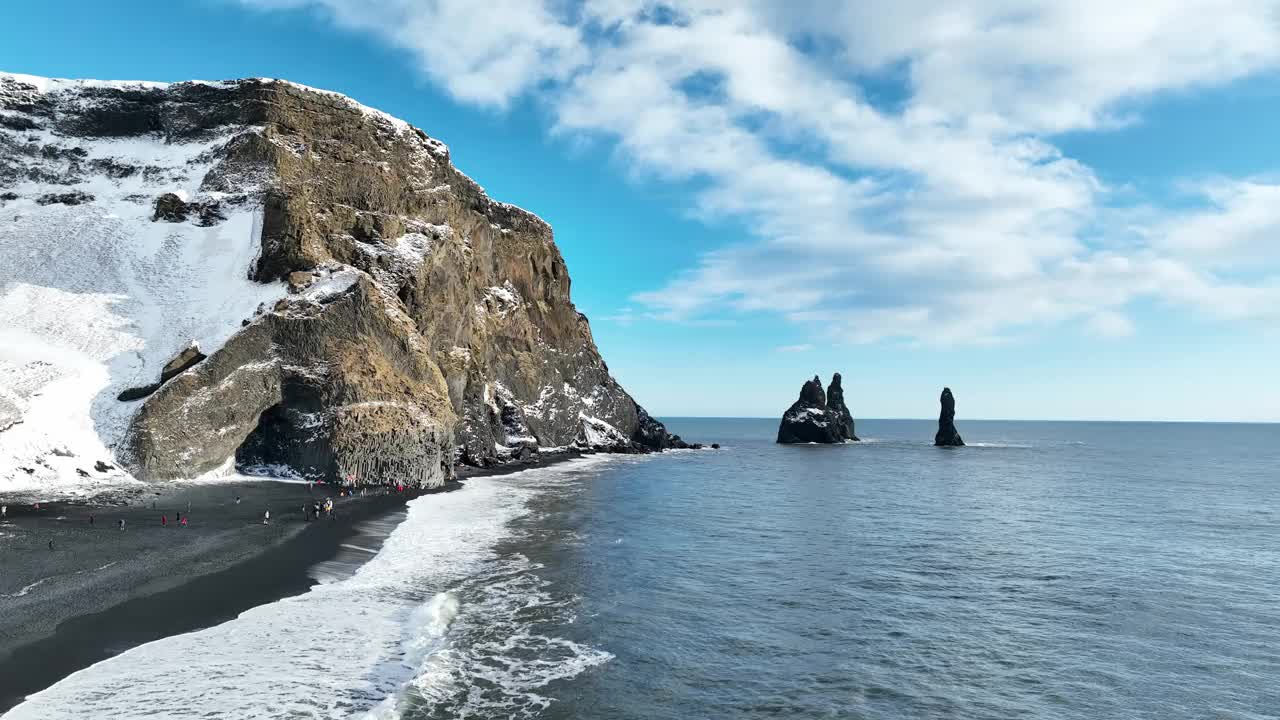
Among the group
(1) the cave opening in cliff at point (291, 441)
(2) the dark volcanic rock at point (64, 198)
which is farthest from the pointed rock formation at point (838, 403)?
(2) the dark volcanic rock at point (64, 198)

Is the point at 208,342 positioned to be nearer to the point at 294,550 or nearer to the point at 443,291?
the point at 443,291

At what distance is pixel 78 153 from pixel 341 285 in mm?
49812

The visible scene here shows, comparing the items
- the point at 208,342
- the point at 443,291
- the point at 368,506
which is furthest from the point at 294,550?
the point at 443,291

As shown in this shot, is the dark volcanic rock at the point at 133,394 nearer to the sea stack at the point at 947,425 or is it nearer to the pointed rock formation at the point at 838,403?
the pointed rock formation at the point at 838,403

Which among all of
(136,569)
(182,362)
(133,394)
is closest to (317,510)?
(136,569)

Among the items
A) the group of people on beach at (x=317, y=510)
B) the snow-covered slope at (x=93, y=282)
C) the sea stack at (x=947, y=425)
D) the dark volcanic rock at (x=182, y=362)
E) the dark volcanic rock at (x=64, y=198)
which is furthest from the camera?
the sea stack at (x=947, y=425)

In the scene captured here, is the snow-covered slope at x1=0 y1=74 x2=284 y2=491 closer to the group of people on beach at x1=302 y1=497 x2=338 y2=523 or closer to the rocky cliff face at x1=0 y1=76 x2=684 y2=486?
the rocky cliff face at x1=0 y1=76 x2=684 y2=486

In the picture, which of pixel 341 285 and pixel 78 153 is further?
pixel 78 153

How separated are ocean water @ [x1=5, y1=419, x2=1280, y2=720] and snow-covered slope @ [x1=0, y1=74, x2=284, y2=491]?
90.3ft

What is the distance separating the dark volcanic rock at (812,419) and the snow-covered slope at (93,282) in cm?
11035

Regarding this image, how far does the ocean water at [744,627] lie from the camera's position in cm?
1772

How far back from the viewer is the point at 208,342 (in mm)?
56656

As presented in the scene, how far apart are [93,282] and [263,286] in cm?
1887

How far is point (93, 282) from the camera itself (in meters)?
67.0
